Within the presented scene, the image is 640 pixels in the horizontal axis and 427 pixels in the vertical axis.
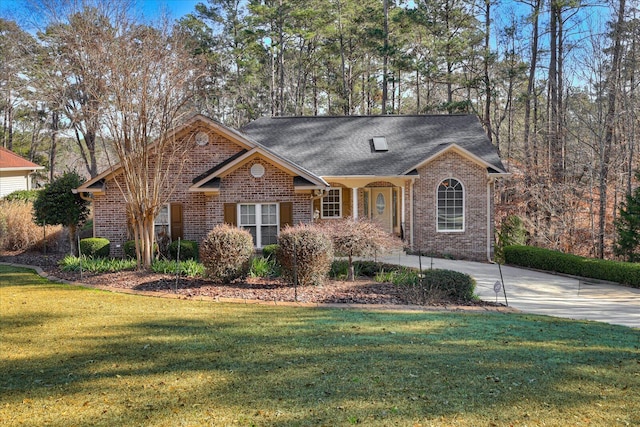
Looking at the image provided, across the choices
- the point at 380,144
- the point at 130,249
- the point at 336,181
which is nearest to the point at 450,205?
the point at 380,144

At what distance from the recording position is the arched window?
752 inches

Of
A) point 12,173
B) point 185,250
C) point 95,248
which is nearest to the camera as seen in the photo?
point 185,250

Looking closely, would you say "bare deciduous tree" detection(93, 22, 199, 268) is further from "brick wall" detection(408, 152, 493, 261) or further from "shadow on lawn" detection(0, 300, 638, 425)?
"brick wall" detection(408, 152, 493, 261)

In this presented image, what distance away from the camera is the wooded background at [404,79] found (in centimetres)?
1892

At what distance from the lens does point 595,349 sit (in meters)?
6.75

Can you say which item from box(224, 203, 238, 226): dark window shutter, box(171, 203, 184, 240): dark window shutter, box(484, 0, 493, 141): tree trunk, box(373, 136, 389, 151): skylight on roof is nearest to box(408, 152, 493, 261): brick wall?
box(373, 136, 389, 151): skylight on roof

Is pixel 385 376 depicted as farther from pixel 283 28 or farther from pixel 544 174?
pixel 283 28

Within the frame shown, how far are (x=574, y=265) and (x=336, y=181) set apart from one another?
27.2ft

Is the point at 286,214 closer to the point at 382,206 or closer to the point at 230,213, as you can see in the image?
the point at 230,213

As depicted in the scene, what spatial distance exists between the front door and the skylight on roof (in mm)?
1589

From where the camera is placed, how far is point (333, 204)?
67.9ft

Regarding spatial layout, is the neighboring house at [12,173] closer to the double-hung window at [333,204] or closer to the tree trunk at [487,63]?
the double-hung window at [333,204]

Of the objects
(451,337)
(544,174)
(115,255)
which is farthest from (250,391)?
(544,174)

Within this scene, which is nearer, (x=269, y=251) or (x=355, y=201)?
(x=269, y=251)
